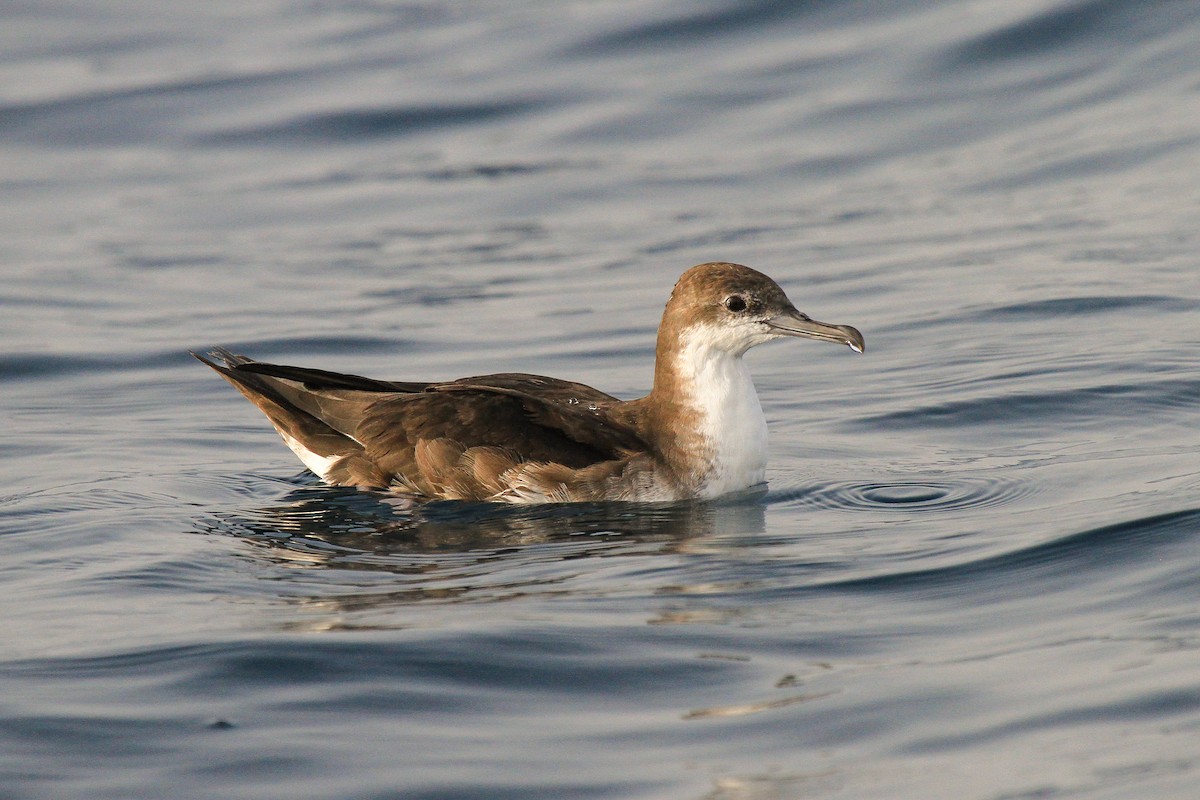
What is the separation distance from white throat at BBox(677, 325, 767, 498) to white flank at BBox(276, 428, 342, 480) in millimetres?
1974

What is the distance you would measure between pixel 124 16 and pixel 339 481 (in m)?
16.5

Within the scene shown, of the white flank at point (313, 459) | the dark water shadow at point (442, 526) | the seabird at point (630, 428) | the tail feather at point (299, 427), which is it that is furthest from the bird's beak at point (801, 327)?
the white flank at point (313, 459)

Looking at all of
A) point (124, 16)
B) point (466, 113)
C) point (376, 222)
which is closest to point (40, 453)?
point (376, 222)

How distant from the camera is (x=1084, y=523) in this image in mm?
7754

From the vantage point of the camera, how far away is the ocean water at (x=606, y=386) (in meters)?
5.62

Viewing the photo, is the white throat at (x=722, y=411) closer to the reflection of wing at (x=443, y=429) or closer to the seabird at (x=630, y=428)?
the seabird at (x=630, y=428)

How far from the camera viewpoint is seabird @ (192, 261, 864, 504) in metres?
8.91

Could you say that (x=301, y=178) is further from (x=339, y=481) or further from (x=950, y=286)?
(x=339, y=481)

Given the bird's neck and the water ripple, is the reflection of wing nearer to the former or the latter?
the bird's neck

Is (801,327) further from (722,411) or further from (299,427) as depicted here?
(299,427)

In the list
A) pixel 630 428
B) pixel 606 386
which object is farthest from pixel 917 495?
pixel 606 386

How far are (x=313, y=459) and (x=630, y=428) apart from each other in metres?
1.79

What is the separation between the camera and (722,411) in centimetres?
900

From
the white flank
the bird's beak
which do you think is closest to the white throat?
the bird's beak
